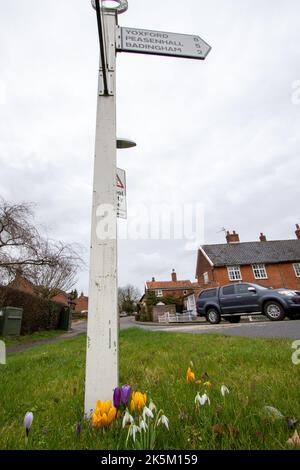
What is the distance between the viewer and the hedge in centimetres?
1490

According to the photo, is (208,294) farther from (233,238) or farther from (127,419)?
(233,238)

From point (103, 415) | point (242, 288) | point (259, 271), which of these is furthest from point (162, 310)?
point (103, 415)

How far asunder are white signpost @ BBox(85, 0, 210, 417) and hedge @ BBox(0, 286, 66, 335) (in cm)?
1404

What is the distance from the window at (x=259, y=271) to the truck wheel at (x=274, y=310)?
18.8 metres

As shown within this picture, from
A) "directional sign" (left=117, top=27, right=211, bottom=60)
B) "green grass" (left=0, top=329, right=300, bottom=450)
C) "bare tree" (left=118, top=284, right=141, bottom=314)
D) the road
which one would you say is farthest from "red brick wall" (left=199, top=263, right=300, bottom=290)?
"bare tree" (left=118, top=284, right=141, bottom=314)

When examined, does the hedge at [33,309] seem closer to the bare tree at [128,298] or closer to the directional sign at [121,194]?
the directional sign at [121,194]

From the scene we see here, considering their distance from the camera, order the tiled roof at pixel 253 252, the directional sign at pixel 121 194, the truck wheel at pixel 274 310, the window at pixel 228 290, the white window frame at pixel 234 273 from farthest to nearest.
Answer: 1. the tiled roof at pixel 253 252
2. the white window frame at pixel 234 273
3. the window at pixel 228 290
4. the truck wheel at pixel 274 310
5. the directional sign at pixel 121 194

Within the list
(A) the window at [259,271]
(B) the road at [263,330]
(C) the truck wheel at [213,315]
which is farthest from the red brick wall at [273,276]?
(B) the road at [263,330]

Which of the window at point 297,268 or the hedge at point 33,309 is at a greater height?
the window at point 297,268

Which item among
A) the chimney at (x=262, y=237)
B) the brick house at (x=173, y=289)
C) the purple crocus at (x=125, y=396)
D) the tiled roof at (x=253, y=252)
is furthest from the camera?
the brick house at (x=173, y=289)

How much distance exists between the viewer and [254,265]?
28891mm

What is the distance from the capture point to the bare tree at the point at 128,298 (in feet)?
244
